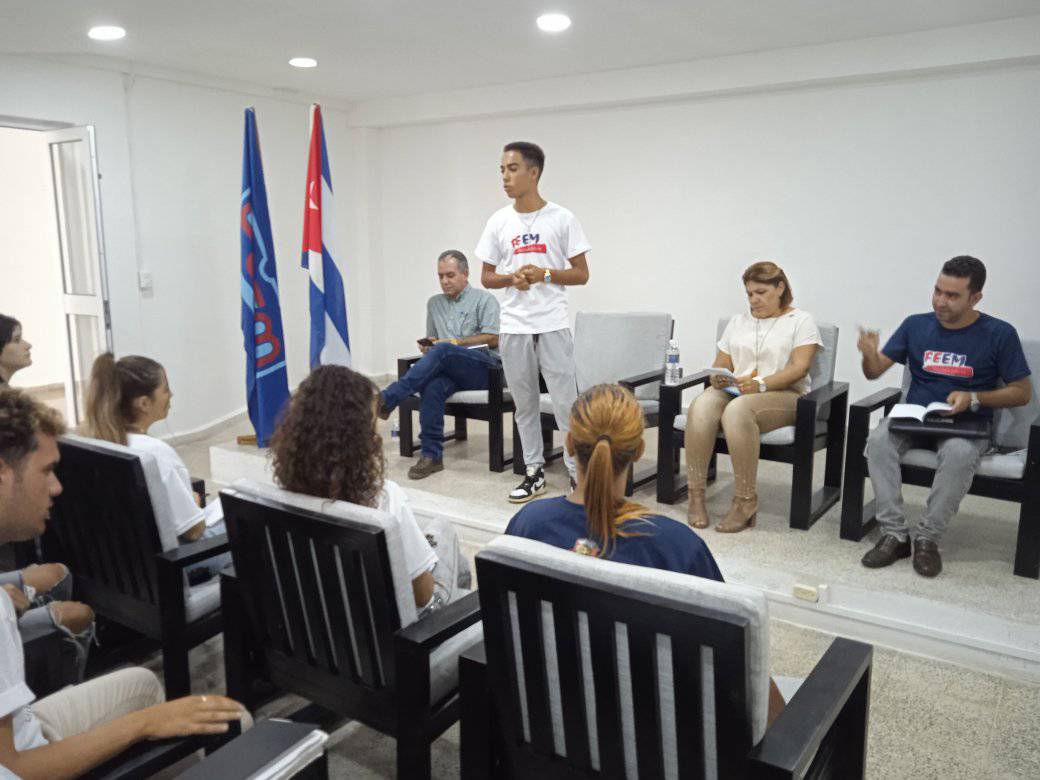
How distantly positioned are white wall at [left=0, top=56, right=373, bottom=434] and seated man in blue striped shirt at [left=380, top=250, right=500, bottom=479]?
199 centimetres

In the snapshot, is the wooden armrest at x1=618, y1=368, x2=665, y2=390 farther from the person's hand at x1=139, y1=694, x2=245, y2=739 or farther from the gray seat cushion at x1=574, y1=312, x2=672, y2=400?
the person's hand at x1=139, y1=694, x2=245, y2=739

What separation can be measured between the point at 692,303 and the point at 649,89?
1401 mm

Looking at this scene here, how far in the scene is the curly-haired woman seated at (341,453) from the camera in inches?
68.2

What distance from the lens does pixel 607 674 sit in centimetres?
131

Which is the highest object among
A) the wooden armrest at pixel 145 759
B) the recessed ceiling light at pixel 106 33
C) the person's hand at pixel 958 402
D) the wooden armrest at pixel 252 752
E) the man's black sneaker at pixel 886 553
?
the recessed ceiling light at pixel 106 33

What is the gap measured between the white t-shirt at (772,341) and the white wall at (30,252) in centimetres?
559

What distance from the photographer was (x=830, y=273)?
4.88m

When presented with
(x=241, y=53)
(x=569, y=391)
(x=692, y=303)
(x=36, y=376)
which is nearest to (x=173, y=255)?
(x=241, y=53)

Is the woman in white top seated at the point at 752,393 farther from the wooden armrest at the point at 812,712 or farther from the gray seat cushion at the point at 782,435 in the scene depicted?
the wooden armrest at the point at 812,712

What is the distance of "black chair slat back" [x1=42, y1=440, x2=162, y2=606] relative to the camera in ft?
6.53

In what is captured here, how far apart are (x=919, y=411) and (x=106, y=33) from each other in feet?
14.0

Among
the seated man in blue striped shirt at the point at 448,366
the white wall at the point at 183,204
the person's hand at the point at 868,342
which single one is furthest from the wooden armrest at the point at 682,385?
the white wall at the point at 183,204

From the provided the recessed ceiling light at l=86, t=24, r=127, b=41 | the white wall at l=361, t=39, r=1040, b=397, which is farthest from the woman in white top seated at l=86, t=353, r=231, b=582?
the white wall at l=361, t=39, r=1040, b=397

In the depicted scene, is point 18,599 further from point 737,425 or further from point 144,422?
point 737,425
